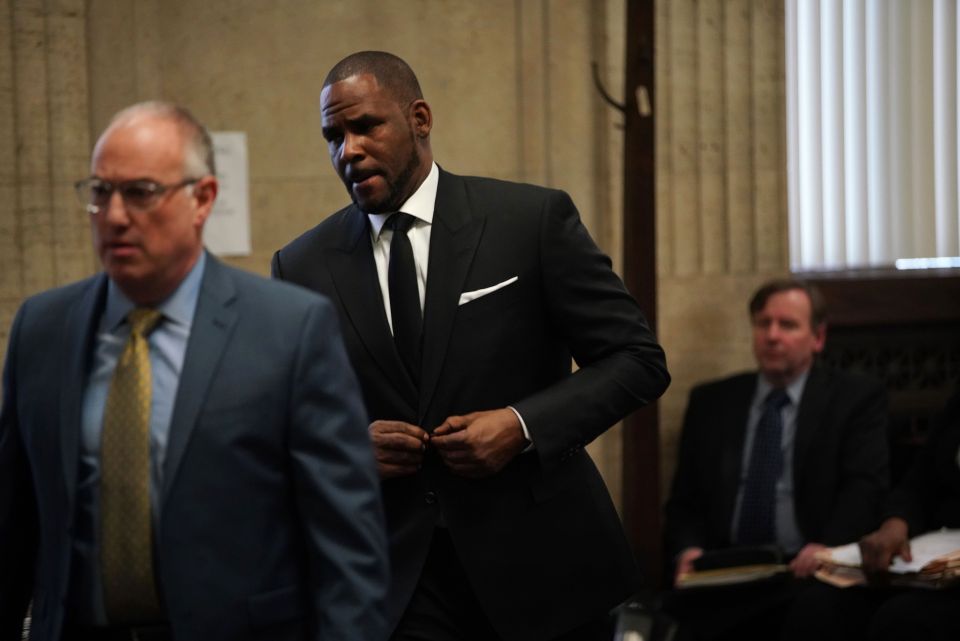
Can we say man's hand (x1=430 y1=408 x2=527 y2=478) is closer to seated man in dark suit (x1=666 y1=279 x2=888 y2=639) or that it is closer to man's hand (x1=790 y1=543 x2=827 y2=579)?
seated man in dark suit (x1=666 y1=279 x2=888 y2=639)

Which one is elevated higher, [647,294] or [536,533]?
[647,294]

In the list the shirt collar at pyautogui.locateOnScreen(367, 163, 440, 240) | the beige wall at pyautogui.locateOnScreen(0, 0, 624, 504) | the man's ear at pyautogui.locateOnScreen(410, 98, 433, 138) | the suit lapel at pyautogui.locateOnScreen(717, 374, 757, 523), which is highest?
the beige wall at pyautogui.locateOnScreen(0, 0, 624, 504)

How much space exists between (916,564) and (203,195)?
312 centimetres

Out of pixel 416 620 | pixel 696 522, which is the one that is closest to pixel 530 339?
pixel 416 620

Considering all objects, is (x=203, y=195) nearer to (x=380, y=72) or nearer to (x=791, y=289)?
(x=380, y=72)

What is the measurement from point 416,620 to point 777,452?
8.66 ft

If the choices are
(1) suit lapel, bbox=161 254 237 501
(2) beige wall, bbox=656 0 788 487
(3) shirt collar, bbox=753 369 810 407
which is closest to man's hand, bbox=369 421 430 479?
Answer: (1) suit lapel, bbox=161 254 237 501

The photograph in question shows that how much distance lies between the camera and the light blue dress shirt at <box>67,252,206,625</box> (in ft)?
6.79

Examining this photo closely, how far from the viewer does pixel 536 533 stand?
9.25 feet

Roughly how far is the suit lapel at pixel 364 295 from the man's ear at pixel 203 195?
2.30ft

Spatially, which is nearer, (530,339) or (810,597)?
(530,339)

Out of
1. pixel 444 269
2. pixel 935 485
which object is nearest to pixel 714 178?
pixel 935 485

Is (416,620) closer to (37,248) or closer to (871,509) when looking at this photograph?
(871,509)

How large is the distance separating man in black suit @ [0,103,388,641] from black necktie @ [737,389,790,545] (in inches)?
122
